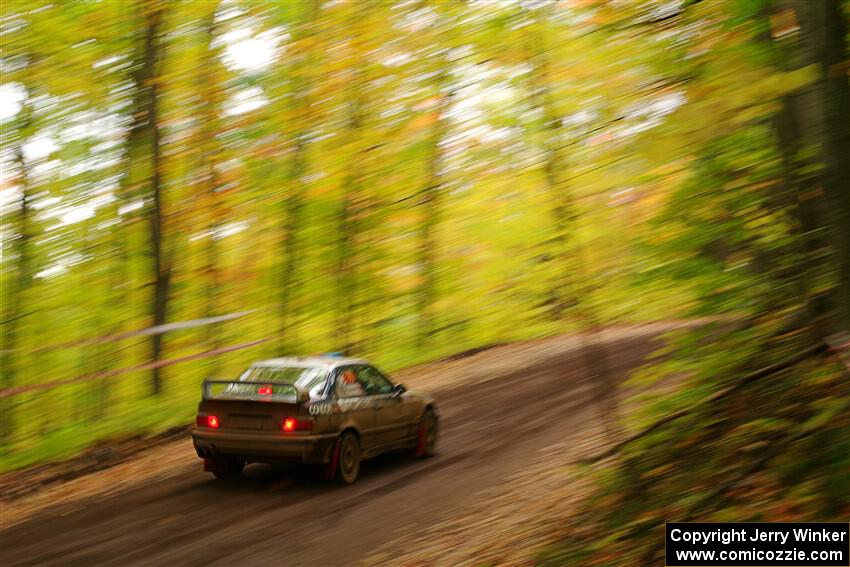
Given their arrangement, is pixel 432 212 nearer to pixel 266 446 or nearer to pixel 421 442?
pixel 421 442

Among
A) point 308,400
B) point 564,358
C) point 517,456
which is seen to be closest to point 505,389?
point 564,358

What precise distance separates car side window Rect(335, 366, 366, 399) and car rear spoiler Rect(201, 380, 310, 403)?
0.72 m

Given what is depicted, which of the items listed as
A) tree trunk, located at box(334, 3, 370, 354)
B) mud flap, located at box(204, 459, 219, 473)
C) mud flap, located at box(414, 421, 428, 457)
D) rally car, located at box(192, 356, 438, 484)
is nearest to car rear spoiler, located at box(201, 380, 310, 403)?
rally car, located at box(192, 356, 438, 484)

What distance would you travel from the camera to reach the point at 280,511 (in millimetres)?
10297

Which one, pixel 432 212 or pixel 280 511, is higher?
pixel 280 511

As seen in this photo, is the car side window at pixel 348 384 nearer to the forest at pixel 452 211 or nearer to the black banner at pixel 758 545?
the forest at pixel 452 211

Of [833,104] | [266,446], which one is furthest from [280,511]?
[833,104]

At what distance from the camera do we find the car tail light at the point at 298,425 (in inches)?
438

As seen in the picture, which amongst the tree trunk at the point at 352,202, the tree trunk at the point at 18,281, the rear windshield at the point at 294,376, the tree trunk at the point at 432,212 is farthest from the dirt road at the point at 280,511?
the tree trunk at the point at 432,212

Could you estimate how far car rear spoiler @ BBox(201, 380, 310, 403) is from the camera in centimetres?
1119

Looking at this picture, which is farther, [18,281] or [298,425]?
[18,281]

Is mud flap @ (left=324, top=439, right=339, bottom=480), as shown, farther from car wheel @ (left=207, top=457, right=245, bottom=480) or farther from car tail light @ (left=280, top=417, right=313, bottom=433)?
car wheel @ (left=207, top=457, right=245, bottom=480)

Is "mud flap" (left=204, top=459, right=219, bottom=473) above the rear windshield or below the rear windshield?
below

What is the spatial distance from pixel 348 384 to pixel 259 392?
130cm
